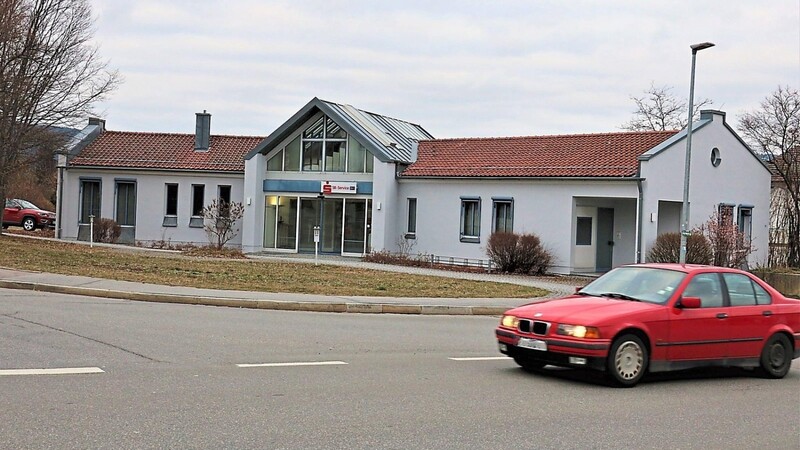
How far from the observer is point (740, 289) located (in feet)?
38.5

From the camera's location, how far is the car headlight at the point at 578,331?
10156 mm

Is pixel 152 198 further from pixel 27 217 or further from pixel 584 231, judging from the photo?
pixel 584 231

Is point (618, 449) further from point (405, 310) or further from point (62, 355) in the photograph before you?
point (405, 310)

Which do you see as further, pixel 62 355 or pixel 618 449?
pixel 62 355

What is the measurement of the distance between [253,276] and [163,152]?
19184 millimetres

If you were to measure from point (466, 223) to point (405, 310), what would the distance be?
15771mm

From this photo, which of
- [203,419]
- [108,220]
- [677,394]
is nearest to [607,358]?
[677,394]

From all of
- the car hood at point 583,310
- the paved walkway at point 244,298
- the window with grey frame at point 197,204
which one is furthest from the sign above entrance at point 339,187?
the car hood at point 583,310

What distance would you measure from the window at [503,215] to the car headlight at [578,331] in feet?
73.4

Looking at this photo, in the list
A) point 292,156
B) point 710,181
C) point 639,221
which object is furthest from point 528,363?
point 292,156

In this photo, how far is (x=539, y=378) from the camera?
10789mm

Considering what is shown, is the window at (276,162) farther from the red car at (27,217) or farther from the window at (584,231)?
the red car at (27,217)

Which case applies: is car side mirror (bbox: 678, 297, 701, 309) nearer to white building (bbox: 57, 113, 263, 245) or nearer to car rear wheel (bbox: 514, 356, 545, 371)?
car rear wheel (bbox: 514, 356, 545, 371)

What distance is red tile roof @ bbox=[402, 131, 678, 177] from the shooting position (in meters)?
30.5
